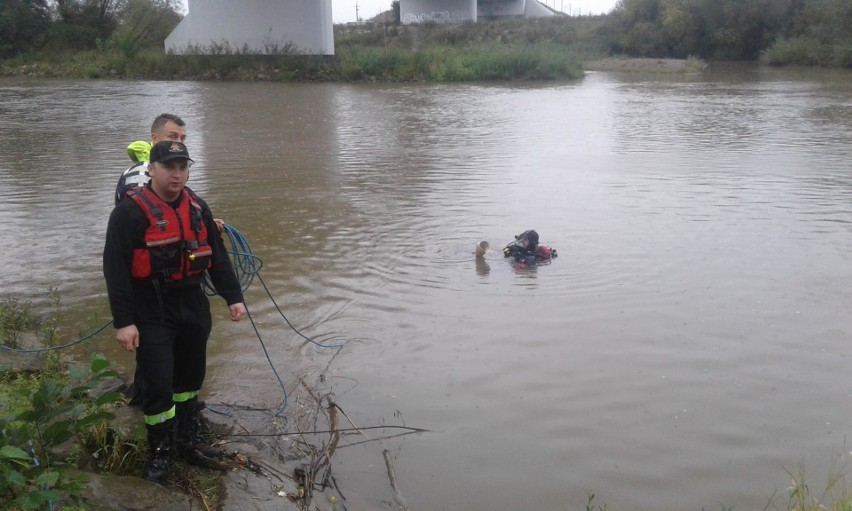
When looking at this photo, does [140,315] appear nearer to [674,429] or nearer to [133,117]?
[674,429]

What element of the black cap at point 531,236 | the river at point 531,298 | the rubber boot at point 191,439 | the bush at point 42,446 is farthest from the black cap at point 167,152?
the black cap at point 531,236

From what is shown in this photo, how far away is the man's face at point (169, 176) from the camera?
12.7 ft

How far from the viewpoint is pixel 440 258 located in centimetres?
924

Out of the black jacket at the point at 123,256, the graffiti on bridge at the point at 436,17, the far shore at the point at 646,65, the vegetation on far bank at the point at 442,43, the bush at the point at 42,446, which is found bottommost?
the bush at the point at 42,446

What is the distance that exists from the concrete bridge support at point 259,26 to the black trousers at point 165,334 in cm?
4350

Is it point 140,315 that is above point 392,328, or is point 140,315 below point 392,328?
above

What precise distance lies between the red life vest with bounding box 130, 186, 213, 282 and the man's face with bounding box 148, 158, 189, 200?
0.16 ft

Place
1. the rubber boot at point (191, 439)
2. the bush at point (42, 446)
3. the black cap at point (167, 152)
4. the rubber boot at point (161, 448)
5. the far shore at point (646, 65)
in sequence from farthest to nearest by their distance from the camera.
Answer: the far shore at point (646, 65) → the rubber boot at point (191, 439) → the rubber boot at point (161, 448) → the black cap at point (167, 152) → the bush at point (42, 446)

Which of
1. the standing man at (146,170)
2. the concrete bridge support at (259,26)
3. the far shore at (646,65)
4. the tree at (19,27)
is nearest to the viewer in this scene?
the standing man at (146,170)

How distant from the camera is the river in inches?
191

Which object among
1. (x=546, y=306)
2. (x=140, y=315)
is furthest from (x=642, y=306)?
(x=140, y=315)

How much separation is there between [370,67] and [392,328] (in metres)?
38.1

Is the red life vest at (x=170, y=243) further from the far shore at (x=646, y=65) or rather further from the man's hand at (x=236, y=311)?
the far shore at (x=646, y=65)

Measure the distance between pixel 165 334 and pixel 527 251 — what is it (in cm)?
547
